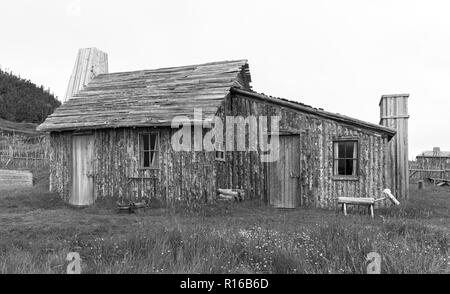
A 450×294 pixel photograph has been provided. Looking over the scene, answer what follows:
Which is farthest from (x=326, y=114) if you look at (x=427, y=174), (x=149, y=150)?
(x=427, y=174)

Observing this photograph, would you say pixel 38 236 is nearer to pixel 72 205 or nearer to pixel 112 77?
pixel 72 205

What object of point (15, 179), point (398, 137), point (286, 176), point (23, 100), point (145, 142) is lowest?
point (15, 179)

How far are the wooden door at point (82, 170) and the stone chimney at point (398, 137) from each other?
12124mm

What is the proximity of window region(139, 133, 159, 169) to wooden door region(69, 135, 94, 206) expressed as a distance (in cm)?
228

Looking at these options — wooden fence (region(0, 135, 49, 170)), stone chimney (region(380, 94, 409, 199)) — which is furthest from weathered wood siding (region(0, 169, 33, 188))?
stone chimney (region(380, 94, 409, 199))

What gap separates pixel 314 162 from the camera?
46.5 feet

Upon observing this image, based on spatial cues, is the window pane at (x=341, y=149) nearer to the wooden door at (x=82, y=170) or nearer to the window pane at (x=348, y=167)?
the window pane at (x=348, y=167)

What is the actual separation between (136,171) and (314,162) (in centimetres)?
667

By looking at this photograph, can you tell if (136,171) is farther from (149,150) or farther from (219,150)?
(219,150)

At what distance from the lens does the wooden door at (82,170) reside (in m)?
15.4

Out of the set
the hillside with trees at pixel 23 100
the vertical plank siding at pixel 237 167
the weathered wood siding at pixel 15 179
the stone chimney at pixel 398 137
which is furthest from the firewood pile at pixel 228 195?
the hillside with trees at pixel 23 100

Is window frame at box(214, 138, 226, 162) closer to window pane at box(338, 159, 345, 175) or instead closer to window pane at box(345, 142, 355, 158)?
window pane at box(338, 159, 345, 175)
